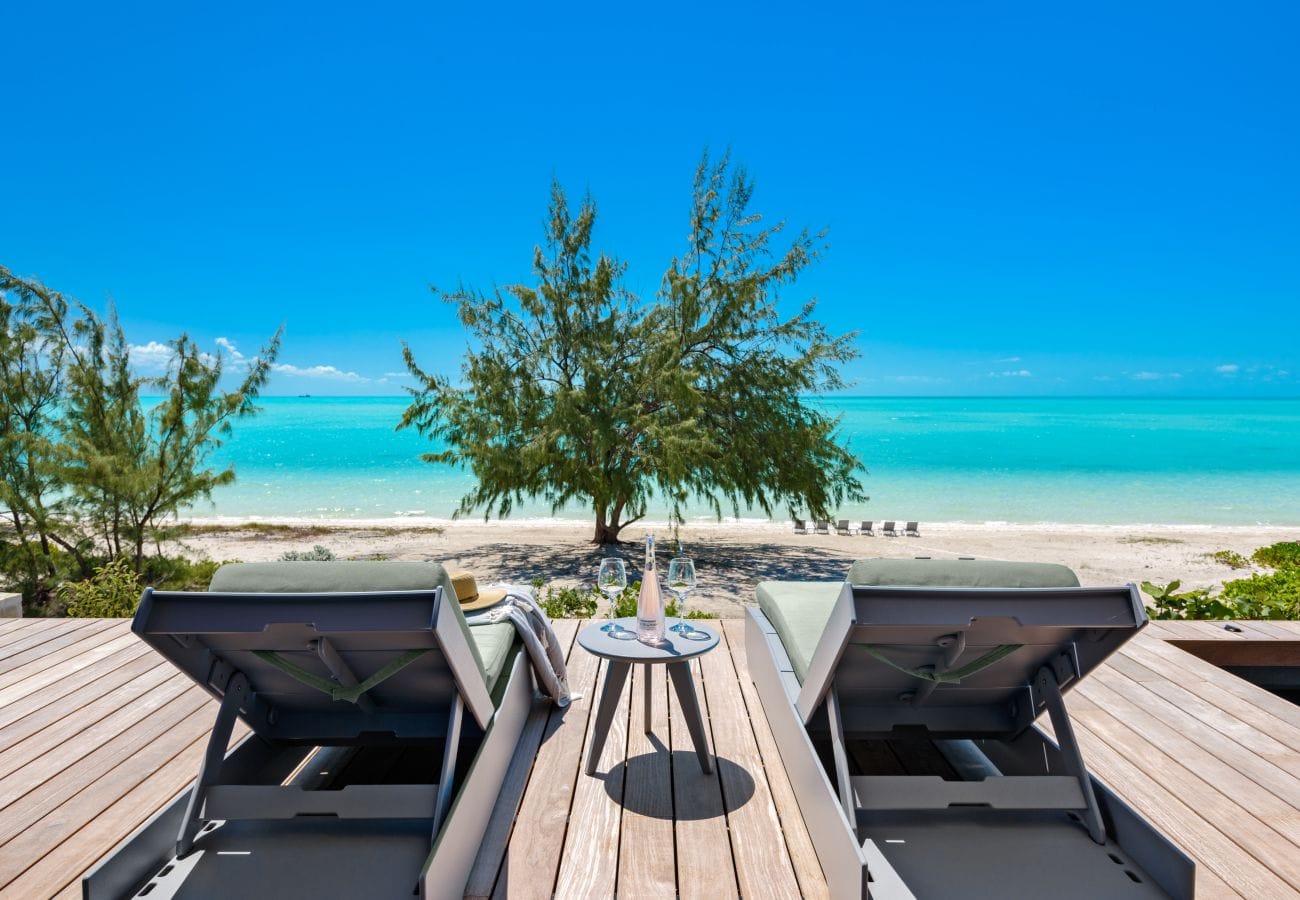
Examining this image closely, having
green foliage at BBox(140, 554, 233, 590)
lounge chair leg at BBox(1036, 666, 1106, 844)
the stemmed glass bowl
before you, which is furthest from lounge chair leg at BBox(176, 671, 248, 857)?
green foliage at BBox(140, 554, 233, 590)

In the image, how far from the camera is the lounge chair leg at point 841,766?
1.55 meters

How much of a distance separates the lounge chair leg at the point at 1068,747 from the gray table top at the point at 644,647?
3.05 feet

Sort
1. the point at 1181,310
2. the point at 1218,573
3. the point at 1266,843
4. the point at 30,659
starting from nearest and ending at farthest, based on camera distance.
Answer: the point at 1266,843 → the point at 30,659 → the point at 1218,573 → the point at 1181,310

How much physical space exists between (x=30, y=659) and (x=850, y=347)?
958 cm

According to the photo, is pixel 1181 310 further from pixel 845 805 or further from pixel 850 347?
pixel 845 805

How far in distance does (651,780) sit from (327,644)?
1129mm

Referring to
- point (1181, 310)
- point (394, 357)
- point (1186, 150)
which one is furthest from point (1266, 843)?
point (1181, 310)

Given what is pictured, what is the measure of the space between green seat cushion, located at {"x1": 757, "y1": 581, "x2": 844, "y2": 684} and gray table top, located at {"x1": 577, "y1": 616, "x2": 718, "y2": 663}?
0.29m

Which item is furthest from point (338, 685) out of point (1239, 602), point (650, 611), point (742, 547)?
point (742, 547)

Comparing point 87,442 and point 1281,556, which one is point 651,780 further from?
point 1281,556

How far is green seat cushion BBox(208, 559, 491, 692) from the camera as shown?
1589 millimetres

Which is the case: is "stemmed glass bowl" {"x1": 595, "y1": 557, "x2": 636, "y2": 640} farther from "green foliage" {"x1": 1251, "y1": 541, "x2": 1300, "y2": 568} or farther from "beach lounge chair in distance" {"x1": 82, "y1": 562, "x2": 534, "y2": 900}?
"green foliage" {"x1": 1251, "y1": 541, "x2": 1300, "y2": 568}

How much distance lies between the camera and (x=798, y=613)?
2.43 m

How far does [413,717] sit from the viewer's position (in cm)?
192
